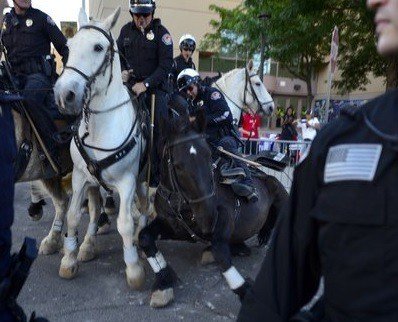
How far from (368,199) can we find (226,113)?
12.7 feet

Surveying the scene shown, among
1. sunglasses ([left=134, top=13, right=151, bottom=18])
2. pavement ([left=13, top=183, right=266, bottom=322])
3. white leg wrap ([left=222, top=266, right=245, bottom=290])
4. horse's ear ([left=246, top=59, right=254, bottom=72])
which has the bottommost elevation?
pavement ([left=13, top=183, right=266, bottom=322])

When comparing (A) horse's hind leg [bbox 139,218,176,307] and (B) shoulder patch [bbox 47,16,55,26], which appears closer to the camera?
(A) horse's hind leg [bbox 139,218,176,307]

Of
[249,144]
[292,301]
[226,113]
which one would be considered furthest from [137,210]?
[292,301]

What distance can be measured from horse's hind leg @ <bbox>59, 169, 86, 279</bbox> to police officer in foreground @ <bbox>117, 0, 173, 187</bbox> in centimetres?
77

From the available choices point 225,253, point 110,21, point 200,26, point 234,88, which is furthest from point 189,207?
point 200,26

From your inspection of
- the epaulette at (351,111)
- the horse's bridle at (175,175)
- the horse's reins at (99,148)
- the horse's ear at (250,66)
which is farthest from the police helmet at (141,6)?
the epaulette at (351,111)

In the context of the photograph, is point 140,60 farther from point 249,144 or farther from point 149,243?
point 249,144

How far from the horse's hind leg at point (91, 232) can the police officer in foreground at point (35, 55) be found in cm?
66

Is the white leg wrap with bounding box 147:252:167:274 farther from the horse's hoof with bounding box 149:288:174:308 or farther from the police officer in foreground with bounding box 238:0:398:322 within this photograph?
the police officer in foreground with bounding box 238:0:398:322

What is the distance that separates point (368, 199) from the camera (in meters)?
1.05

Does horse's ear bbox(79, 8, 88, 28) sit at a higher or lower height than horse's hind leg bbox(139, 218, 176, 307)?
higher

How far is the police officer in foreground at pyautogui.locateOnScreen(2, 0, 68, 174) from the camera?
4.38 m

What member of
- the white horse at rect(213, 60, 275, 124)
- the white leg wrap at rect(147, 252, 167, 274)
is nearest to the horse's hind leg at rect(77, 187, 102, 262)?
the white leg wrap at rect(147, 252, 167, 274)

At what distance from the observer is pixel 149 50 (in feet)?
15.5
